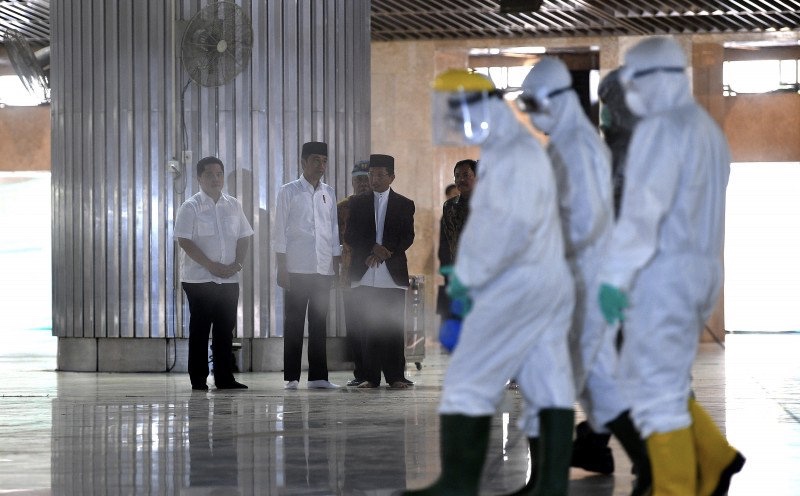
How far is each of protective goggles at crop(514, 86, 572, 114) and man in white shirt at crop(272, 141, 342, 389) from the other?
5148 millimetres

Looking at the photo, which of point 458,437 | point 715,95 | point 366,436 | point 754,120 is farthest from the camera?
point 754,120

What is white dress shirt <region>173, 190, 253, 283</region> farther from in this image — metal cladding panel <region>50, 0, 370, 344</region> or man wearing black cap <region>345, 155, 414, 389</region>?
metal cladding panel <region>50, 0, 370, 344</region>

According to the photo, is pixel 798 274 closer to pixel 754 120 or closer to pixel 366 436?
pixel 754 120

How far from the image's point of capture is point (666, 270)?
4.02 m

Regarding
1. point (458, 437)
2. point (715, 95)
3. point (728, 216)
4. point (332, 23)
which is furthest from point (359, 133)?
point (728, 216)

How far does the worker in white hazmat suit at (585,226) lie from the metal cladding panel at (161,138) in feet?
22.8

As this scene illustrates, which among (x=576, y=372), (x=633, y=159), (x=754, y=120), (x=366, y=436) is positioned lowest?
(x=366, y=436)

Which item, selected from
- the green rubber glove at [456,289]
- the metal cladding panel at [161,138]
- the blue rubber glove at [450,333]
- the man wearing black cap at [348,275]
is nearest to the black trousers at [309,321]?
the man wearing black cap at [348,275]

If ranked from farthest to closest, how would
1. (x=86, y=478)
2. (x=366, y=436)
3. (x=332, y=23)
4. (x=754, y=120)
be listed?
1. (x=754, y=120)
2. (x=332, y=23)
3. (x=366, y=436)
4. (x=86, y=478)

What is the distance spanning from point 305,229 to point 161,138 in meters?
2.23

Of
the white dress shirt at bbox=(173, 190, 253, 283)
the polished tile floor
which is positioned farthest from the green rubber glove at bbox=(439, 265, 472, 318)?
the white dress shirt at bbox=(173, 190, 253, 283)

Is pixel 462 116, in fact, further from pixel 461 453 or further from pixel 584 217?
pixel 461 453

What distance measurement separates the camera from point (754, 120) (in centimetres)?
1819

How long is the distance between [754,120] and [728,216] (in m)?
2.08
